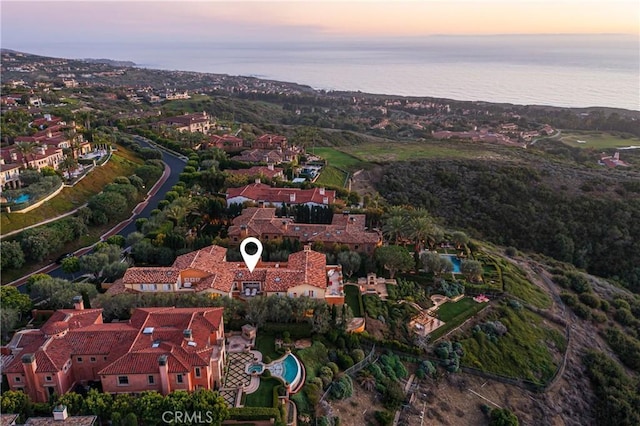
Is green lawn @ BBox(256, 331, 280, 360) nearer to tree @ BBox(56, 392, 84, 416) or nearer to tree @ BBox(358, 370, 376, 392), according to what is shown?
tree @ BBox(358, 370, 376, 392)

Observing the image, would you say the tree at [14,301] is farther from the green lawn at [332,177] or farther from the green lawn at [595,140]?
the green lawn at [595,140]

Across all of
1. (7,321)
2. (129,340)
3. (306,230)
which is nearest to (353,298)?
(306,230)

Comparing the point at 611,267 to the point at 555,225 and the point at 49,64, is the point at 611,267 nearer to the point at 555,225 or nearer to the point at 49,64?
the point at 555,225

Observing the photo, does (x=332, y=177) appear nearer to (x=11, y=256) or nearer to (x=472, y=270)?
(x=472, y=270)

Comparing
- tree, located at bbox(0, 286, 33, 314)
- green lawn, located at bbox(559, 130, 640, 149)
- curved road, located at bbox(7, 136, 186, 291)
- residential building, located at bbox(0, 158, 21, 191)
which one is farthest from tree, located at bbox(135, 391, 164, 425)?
green lawn, located at bbox(559, 130, 640, 149)

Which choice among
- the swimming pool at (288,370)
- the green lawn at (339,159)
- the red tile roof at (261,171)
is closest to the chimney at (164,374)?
the swimming pool at (288,370)

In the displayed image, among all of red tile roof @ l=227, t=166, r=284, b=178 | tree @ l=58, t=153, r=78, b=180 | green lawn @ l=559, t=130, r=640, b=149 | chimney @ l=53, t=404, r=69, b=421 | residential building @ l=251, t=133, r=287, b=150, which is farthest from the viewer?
green lawn @ l=559, t=130, r=640, b=149

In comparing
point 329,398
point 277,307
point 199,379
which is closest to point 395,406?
point 329,398
